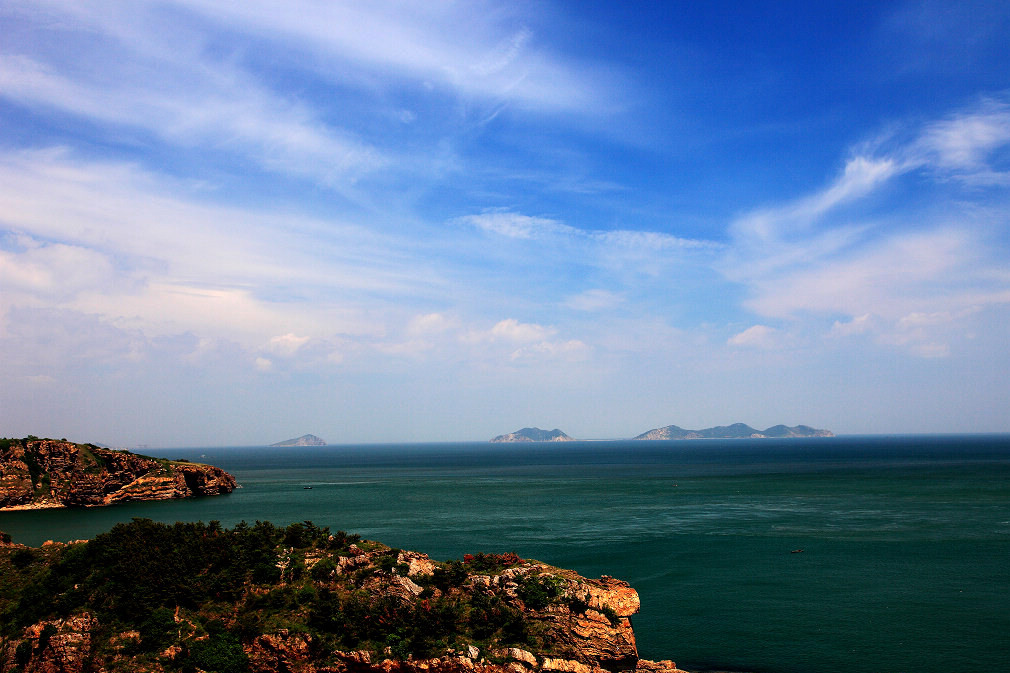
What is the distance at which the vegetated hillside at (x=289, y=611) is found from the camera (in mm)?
33750

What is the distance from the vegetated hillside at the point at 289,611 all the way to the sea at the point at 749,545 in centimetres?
1166

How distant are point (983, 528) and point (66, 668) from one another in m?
111

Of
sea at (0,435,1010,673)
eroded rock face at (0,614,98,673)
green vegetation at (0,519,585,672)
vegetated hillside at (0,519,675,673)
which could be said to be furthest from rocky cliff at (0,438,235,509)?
eroded rock face at (0,614,98,673)

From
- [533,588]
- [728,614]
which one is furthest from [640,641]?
[533,588]

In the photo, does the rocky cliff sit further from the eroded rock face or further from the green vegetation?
the eroded rock face

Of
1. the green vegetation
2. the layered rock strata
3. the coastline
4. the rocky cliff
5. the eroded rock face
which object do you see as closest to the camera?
the eroded rock face

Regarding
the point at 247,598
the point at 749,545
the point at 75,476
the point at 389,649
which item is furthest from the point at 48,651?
the point at 75,476

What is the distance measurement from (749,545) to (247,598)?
65601mm

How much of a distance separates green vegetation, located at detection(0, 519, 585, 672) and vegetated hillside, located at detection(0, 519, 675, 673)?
0.08 meters

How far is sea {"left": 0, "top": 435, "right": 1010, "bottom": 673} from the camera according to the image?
151 ft

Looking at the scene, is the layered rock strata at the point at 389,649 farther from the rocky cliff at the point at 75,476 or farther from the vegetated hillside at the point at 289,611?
the rocky cliff at the point at 75,476

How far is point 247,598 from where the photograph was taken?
37.6m

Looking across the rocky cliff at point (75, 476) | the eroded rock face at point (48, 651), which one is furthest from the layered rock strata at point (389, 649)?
the rocky cliff at point (75, 476)

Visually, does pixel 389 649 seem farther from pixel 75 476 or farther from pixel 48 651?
pixel 75 476
